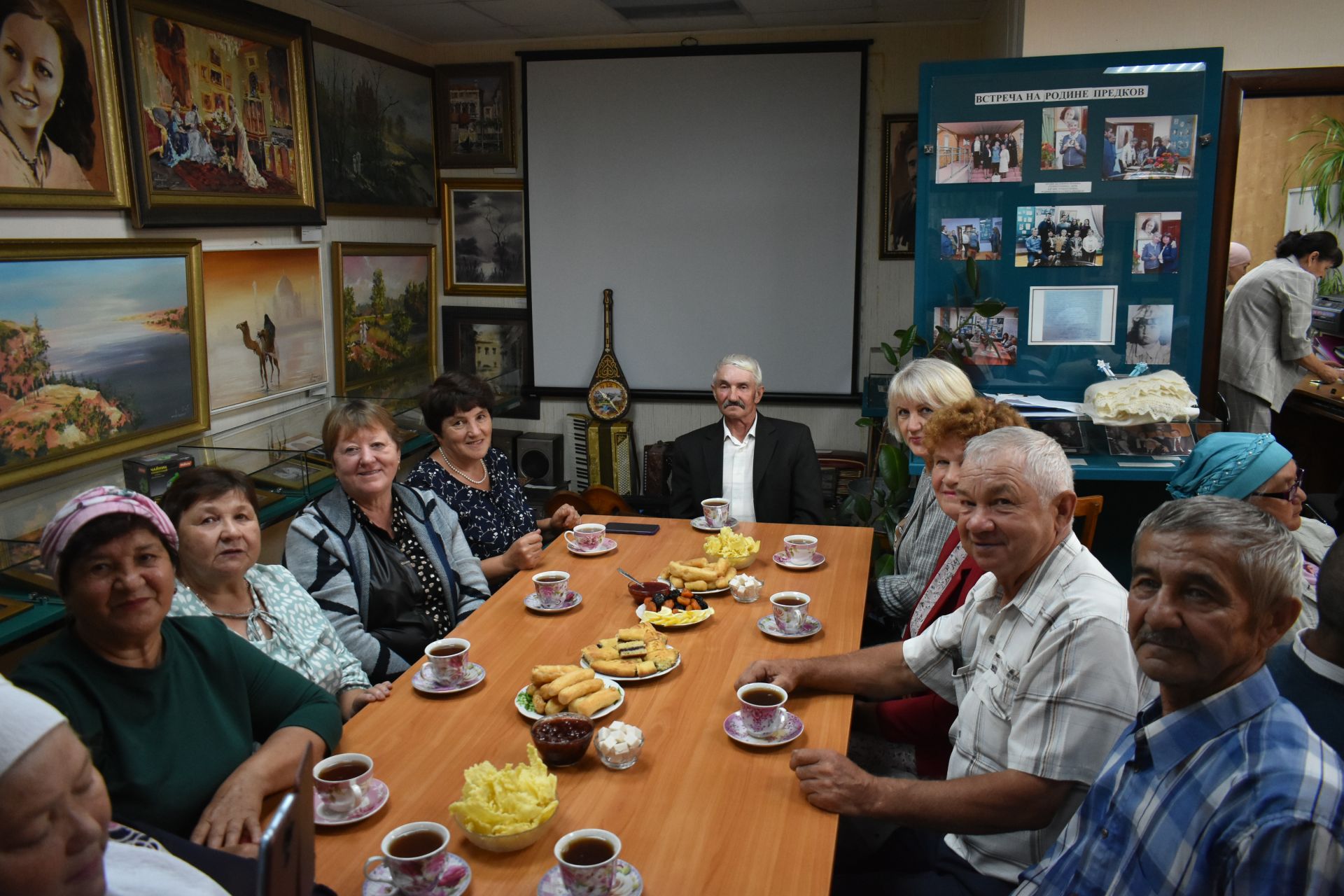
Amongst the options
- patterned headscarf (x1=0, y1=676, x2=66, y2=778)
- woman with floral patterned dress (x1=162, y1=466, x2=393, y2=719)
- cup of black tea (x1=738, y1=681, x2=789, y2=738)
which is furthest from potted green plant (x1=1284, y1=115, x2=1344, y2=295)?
patterned headscarf (x1=0, y1=676, x2=66, y2=778)

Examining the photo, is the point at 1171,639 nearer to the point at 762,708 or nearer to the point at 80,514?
the point at 762,708

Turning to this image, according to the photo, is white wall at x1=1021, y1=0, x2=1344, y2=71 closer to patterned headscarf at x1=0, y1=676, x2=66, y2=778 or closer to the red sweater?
the red sweater

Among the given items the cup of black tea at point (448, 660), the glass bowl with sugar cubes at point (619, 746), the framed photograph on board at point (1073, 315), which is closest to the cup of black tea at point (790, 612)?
the glass bowl with sugar cubes at point (619, 746)

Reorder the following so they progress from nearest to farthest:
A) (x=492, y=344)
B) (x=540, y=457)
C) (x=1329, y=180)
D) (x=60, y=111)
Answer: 1. (x=60, y=111)
2. (x=540, y=457)
3. (x=492, y=344)
4. (x=1329, y=180)

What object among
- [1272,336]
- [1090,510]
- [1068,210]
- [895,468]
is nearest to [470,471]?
[895,468]

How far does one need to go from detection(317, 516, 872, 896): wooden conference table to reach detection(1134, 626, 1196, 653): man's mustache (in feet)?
2.08

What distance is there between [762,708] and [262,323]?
3625mm

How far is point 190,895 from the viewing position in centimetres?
125

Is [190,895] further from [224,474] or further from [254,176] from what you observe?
[254,176]

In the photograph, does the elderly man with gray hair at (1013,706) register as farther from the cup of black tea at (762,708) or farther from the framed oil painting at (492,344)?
the framed oil painting at (492,344)

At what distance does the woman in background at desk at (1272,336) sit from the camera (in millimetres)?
5223

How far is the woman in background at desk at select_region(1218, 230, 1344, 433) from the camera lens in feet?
17.1

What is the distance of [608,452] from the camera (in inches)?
251

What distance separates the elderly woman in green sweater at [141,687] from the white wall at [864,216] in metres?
2.79
